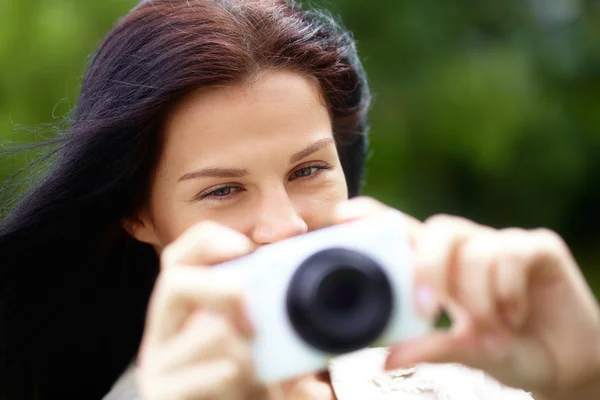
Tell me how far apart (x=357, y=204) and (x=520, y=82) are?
250 centimetres

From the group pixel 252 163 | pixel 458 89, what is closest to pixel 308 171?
pixel 252 163

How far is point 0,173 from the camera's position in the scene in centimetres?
251

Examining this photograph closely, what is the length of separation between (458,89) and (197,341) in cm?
268

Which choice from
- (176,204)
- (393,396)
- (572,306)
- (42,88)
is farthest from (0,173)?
(572,306)

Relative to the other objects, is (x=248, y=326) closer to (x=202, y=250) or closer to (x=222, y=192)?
(x=202, y=250)

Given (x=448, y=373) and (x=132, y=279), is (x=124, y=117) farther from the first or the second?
(x=448, y=373)

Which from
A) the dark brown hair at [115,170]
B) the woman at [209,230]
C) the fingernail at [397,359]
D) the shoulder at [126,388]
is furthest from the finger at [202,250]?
the shoulder at [126,388]

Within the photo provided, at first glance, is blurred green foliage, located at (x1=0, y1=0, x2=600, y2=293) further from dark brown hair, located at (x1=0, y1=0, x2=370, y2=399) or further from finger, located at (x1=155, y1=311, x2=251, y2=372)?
finger, located at (x1=155, y1=311, x2=251, y2=372)

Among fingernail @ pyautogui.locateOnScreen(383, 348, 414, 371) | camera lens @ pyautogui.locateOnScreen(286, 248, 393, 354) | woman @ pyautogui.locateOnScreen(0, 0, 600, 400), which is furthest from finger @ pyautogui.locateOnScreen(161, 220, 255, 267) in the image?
fingernail @ pyautogui.locateOnScreen(383, 348, 414, 371)

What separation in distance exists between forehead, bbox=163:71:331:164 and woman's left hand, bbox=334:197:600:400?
42cm

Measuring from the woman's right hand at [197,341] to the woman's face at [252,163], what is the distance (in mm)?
316

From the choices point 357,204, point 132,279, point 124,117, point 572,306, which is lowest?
point 132,279

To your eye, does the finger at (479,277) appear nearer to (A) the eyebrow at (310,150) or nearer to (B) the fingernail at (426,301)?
(B) the fingernail at (426,301)

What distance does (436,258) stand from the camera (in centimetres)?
100
